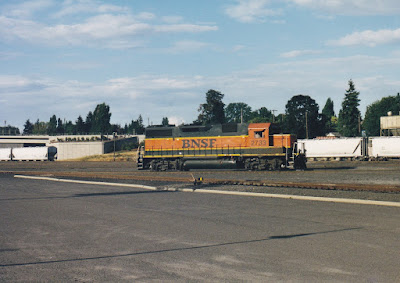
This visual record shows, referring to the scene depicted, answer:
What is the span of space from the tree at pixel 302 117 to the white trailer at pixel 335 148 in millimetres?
51321

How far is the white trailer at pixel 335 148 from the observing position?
51719 mm

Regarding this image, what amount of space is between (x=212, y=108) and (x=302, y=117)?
99.1 ft

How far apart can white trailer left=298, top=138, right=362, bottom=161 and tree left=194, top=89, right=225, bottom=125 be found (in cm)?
7492

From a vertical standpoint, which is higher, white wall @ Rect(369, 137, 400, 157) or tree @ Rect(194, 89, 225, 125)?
tree @ Rect(194, 89, 225, 125)

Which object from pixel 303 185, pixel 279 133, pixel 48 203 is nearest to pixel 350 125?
pixel 279 133

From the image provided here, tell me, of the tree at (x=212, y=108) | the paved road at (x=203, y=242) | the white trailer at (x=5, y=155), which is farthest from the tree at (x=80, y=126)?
the paved road at (x=203, y=242)

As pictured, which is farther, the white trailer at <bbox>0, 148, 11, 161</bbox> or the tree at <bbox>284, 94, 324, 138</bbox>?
the tree at <bbox>284, 94, 324, 138</bbox>

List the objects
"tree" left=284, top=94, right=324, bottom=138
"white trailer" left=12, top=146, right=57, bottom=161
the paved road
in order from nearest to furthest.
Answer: the paved road, "white trailer" left=12, top=146, right=57, bottom=161, "tree" left=284, top=94, right=324, bottom=138

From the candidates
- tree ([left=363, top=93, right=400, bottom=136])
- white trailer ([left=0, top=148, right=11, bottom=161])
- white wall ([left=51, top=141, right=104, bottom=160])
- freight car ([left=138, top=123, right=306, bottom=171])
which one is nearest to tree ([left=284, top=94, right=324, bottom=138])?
tree ([left=363, top=93, right=400, bottom=136])

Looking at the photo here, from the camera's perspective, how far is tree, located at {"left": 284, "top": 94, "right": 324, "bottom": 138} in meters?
107

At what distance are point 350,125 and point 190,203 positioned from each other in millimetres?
104128

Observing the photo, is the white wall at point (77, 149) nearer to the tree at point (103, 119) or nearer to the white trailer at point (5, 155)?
the white trailer at point (5, 155)

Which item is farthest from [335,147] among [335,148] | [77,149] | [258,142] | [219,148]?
[77,149]

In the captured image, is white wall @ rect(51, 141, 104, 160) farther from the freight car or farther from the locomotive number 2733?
the locomotive number 2733
